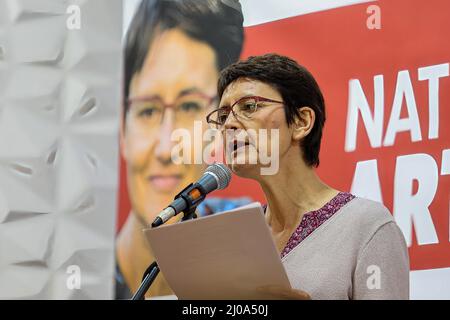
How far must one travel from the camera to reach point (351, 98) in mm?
2725

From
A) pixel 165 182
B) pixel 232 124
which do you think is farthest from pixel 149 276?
pixel 165 182

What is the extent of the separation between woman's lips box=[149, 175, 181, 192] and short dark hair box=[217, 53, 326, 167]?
40.4 inches

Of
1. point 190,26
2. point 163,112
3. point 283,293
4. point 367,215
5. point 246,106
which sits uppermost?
point 190,26

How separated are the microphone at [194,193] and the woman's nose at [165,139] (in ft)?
3.86

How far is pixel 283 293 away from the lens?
1.57m

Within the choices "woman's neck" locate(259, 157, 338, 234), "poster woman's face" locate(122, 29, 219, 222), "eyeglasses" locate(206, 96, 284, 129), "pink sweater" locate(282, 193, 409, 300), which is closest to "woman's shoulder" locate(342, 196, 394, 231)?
"pink sweater" locate(282, 193, 409, 300)

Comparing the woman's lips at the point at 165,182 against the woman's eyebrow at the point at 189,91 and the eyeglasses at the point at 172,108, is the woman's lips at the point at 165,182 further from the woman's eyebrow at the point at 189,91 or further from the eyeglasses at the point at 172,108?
the woman's eyebrow at the point at 189,91

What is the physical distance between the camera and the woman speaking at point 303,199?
171 centimetres

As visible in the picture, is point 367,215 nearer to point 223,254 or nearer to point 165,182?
point 223,254

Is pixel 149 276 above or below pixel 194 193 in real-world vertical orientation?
below

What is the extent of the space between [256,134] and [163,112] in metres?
1.17

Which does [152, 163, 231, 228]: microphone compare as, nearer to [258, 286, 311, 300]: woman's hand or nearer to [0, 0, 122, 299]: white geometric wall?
[258, 286, 311, 300]: woman's hand

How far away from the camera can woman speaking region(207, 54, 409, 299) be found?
1.71m
